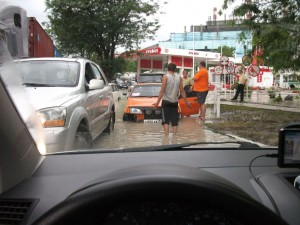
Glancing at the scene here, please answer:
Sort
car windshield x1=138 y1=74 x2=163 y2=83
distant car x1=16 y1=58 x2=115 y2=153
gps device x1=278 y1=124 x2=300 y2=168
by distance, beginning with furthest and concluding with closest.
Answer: car windshield x1=138 y1=74 x2=163 y2=83 < distant car x1=16 y1=58 x2=115 y2=153 < gps device x1=278 y1=124 x2=300 y2=168

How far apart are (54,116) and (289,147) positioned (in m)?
3.54

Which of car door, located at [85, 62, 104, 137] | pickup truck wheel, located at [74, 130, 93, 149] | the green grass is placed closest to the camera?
pickup truck wheel, located at [74, 130, 93, 149]

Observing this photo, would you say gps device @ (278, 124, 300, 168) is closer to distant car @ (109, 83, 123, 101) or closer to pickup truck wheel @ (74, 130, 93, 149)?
pickup truck wheel @ (74, 130, 93, 149)

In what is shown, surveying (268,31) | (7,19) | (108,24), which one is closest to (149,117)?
(268,31)

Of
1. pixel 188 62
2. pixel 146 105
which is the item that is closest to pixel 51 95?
pixel 146 105

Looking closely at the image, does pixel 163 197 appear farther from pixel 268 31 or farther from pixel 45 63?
pixel 268 31

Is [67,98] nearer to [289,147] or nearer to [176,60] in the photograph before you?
[289,147]

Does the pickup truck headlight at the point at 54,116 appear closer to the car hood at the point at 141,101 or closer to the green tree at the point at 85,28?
the green tree at the point at 85,28

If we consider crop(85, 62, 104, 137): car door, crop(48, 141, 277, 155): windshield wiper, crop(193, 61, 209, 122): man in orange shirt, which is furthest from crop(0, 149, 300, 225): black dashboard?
crop(193, 61, 209, 122): man in orange shirt

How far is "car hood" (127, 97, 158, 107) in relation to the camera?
11673 millimetres

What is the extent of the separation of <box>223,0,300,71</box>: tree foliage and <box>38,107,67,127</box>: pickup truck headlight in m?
5.87

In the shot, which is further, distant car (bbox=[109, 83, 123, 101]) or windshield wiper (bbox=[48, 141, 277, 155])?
distant car (bbox=[109, 83, 123, 101])

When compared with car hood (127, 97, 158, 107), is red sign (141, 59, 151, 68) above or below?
above

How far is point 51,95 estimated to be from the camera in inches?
208
